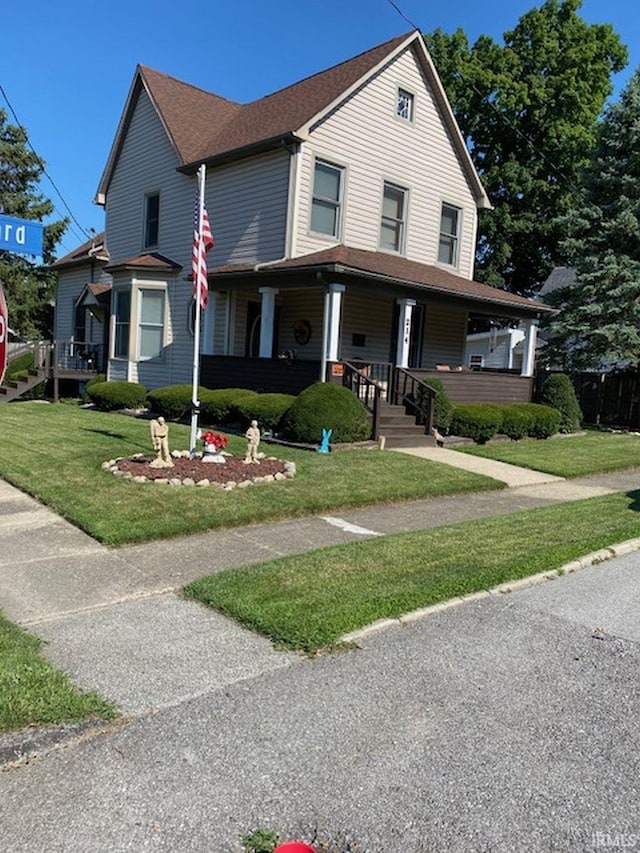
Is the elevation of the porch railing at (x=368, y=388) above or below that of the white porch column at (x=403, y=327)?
below

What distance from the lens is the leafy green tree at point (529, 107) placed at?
34.4 meters

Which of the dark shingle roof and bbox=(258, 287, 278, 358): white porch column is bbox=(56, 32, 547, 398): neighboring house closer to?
bbox=(258, 287, 278, 358): white porch column

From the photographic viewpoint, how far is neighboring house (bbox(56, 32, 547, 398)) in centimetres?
1573

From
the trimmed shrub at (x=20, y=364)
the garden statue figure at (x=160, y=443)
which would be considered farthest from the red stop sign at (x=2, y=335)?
the trimmed shrub at (x=20, y=364)

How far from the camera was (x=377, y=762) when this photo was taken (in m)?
2.98

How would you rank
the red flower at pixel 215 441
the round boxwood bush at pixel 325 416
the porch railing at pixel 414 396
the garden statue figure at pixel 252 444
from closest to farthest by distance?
the red flower at pixel 215 441 < the garden statue figure at pixel 252 444 < the round boxwood bush at pixel 325 416 < the porch railing at pixel 414 396

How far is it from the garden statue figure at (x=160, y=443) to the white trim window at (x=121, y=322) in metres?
10.4

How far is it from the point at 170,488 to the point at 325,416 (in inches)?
177

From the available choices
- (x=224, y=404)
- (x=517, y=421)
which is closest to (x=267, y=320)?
(x=224, y=404)

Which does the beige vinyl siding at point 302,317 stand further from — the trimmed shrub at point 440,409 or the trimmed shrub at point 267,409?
the trimmed shrub at point 267,409

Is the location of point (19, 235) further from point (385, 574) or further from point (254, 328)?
point (254, 328)

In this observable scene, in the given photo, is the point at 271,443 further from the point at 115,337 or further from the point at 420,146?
the point at 420,146

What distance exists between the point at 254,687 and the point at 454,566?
266 centimetres

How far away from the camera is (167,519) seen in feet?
23.4
